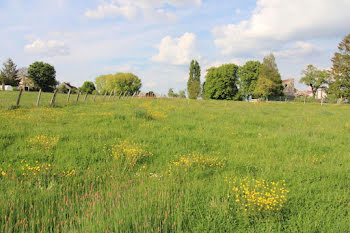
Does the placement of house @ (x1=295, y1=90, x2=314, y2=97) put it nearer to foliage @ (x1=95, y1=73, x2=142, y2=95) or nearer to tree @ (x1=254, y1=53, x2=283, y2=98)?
tree @ (x1=254, y1=53, x2=283, y2=98)

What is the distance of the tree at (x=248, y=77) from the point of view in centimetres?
7450

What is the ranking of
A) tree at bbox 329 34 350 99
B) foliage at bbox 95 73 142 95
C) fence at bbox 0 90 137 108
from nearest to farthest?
fence at bbox 0 90 137 108 < tree at bbox 329 34 350 99 < foliage at bbox 95 73 142 95

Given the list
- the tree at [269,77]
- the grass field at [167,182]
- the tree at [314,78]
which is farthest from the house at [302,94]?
the grass field at [167,182]

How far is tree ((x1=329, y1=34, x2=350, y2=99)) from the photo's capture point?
170 feet

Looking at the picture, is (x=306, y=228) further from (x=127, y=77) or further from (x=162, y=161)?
(x=127, y=77)

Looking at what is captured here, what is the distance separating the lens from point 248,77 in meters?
75.5

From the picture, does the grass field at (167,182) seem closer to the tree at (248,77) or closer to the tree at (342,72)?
the tree at (342,72)

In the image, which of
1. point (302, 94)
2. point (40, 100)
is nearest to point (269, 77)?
point (302, 94)

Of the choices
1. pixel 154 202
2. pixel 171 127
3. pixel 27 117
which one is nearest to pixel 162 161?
pixel 154 202

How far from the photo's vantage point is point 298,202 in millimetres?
4641

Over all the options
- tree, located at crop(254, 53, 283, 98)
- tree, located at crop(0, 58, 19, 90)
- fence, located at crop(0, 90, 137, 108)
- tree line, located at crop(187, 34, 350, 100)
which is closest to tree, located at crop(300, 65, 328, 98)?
tree line, located at crop(187, 34, 350, 100)

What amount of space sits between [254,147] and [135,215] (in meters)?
6.34

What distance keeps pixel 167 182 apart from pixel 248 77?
3005 inches

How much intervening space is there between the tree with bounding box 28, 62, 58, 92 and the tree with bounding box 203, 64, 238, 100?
197 feet
